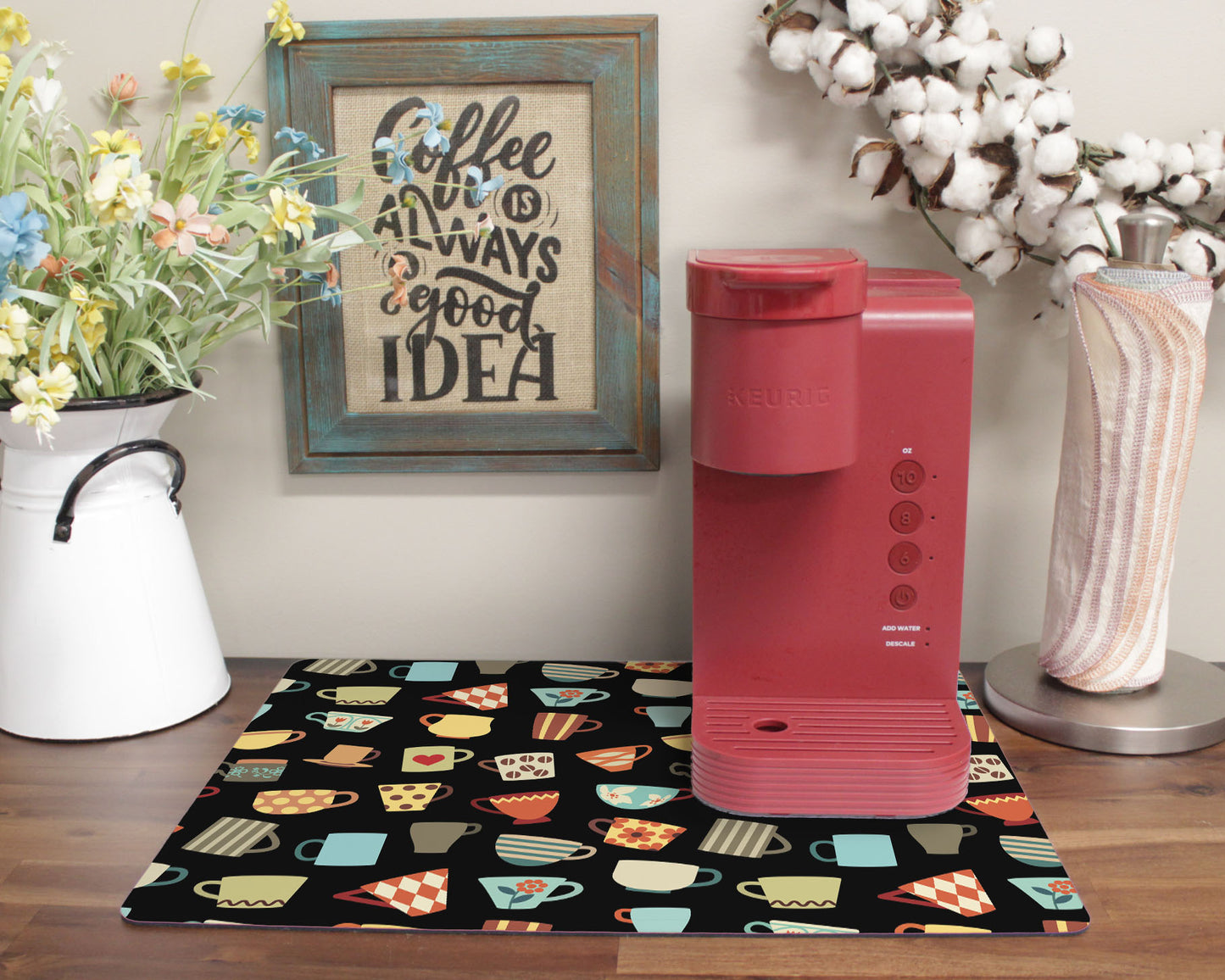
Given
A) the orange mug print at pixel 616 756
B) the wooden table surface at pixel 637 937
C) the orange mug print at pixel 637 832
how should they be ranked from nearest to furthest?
1. the wooden table surface at pixel 637 937
2. the orange mug print at pixel 637 832
3. the orange mug print at pixel 616 756

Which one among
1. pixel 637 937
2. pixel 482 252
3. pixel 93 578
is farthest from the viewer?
pixel 482 252

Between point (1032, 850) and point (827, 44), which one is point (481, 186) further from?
point (1032, 850)

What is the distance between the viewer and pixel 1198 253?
2.89 ft

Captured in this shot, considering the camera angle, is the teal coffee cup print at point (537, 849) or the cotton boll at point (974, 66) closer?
Answer: the teal coffee cup print at point (537, 849)

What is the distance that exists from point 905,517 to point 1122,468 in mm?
177

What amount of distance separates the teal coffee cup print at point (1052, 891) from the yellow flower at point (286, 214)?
0.66 m

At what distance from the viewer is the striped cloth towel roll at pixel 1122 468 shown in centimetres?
83

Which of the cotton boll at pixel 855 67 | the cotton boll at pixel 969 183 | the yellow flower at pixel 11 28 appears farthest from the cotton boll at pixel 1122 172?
the yellow flower at pixel 11 28

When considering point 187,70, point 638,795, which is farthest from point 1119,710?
point 187,70

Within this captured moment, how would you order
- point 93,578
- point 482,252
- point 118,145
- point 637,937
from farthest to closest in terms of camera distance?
1. point 482,252
2. point 93,578
3. point 118,145
4. point 637,937

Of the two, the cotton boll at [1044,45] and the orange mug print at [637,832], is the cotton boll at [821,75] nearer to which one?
the cotton boll at [1044,45]

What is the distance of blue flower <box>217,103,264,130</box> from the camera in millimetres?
907

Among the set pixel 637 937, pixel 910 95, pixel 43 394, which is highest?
pixel 910 95

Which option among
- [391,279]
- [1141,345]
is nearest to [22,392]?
[391,279]
